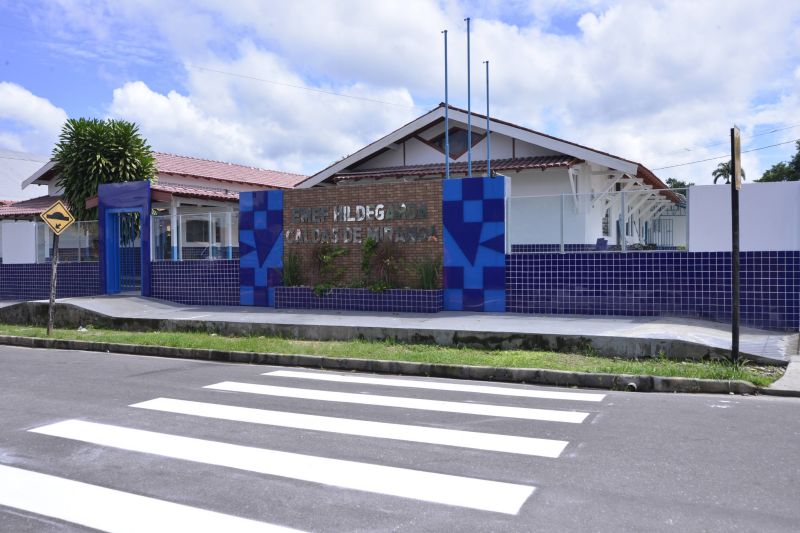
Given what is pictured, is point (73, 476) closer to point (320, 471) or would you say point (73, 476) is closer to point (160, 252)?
point (320, 471)

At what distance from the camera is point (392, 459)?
5812 millimetres

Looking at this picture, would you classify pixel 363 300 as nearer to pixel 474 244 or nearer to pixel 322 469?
pixel 474 244

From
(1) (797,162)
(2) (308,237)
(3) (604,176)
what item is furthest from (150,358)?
(1) (797,162)

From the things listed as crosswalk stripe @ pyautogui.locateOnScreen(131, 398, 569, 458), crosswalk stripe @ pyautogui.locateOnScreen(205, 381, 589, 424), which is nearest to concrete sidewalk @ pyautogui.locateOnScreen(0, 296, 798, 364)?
crosswalk stripe @ pyautogui.locateOnScreen(205, 381, 589, 424)

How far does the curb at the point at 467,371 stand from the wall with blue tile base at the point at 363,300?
14.3ft

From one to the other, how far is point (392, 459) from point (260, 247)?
12.2 metres

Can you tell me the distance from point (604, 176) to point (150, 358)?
15.1m

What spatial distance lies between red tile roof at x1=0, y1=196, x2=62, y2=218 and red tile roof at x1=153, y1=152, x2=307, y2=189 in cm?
448

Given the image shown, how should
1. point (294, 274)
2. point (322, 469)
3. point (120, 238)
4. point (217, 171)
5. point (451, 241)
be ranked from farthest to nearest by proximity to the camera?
1. point (217, 171)
2. point (120, 238)
3. point (294, 274)
4. point (451, 241)
5. point (322, 469)

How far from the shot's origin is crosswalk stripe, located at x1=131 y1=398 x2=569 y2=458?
20.2 ft

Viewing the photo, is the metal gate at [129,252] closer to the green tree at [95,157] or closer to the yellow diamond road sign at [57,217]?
the green tree at [95,157]

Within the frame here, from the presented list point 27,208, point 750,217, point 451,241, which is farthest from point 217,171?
point 750,217

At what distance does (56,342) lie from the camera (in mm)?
14062

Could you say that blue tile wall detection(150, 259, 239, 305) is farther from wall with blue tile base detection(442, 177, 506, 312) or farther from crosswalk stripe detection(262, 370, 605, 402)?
crosswalk stripe detection(262, 370, 605, 402)
